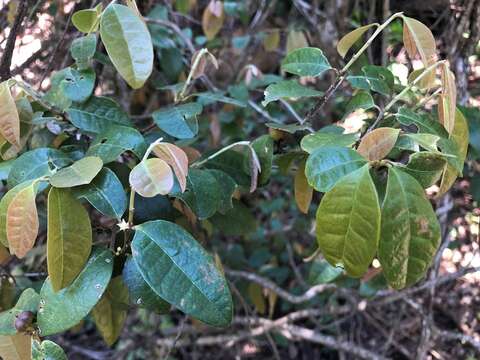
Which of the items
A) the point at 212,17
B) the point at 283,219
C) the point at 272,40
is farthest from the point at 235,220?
the point at 283,219

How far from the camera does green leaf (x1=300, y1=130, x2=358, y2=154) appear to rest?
658 mm

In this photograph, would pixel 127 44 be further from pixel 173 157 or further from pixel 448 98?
pixel 448 98

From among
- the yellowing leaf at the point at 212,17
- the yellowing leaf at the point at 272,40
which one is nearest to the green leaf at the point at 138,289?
the yellowing leaf at the point at 212,17

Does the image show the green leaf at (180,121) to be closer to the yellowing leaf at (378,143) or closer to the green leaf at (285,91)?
the green leaf at (285,91)

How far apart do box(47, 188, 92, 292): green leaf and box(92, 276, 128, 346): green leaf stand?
0.17m

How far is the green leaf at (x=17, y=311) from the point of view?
651 millimetres

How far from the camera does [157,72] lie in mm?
1428

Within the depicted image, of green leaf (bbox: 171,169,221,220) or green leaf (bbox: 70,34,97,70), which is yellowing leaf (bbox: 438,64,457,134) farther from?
green leaf (bbox: 70,34,97,70)

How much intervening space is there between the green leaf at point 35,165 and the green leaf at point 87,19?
0.19 metres

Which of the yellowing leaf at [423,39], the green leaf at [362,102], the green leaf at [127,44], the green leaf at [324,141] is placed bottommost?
the green leaf at [324,141]

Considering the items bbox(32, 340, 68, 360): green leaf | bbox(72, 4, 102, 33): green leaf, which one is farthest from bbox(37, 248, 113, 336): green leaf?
bbox(72, 4, 102, 33): green leaf

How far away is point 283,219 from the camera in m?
1.95

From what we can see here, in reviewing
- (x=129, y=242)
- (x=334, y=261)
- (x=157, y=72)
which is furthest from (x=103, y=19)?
(x=157, y=72)

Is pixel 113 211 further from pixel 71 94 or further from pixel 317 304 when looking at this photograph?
pixel 317 304
